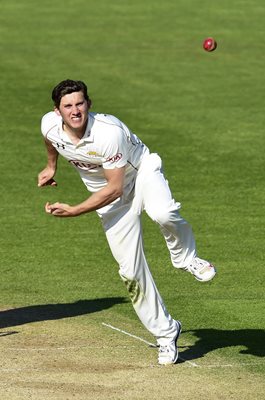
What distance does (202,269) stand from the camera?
11719mm

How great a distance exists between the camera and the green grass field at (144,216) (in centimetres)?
1151

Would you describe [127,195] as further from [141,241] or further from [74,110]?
[74,110]

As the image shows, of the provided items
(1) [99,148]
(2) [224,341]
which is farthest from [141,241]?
(2) [224,341]

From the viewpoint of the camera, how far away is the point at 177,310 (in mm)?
13930

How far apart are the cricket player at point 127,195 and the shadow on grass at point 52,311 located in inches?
78.8

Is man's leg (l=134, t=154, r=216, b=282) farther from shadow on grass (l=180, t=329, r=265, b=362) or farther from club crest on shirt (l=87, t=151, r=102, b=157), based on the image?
shadow on grass (l=180, t=329, r=265, b=362)

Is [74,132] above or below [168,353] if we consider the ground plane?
above

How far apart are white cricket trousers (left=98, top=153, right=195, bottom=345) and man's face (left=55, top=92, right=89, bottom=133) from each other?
873 millimetres

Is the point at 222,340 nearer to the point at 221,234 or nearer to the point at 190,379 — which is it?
the point at 190,379

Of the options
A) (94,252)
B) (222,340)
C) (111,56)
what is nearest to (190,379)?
→ (222,340)

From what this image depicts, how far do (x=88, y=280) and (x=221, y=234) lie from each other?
292cm

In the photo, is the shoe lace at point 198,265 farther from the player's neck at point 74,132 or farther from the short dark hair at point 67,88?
the short dark hair at point 67,88

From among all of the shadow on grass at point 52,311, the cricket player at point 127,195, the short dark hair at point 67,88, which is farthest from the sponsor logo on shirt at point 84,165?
the shadow on grass at point 52,311

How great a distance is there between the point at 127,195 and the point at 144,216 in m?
7.10
